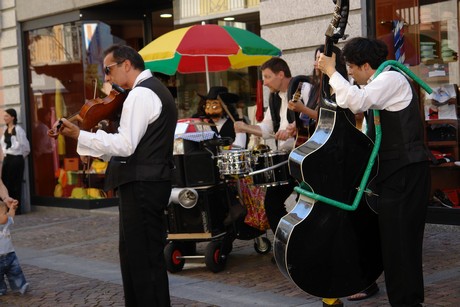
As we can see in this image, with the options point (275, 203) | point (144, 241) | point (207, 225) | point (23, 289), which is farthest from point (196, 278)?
point (144, 241)

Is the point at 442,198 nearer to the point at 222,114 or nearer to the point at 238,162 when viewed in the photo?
the point at 222,114

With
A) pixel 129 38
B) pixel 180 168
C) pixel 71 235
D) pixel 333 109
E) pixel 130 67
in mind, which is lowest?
pixel 71 235

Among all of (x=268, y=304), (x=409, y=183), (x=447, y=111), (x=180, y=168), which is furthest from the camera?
(x=447, y=111)

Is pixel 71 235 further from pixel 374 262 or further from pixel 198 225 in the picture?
pixel 374 262

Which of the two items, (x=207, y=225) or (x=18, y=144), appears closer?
(x=207, y=225)

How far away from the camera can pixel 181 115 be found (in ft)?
43.8

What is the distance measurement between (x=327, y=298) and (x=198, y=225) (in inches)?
103

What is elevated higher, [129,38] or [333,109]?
[129,38]

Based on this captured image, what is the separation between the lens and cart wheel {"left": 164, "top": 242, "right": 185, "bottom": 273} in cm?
776

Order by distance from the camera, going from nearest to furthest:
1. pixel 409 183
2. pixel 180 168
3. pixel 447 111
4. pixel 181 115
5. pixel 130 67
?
1. pixel 409 183
2. pixel 130 67
3. pixel 180 168
4. pixel 447 111
5. pixel 181 115

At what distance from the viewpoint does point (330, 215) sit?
16.6 feet

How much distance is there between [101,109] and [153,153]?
453 mm

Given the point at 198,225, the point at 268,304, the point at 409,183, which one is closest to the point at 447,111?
the point at 198,225

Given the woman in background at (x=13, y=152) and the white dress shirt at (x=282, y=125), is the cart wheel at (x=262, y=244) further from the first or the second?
the woman in background at (x=13, y=152)
